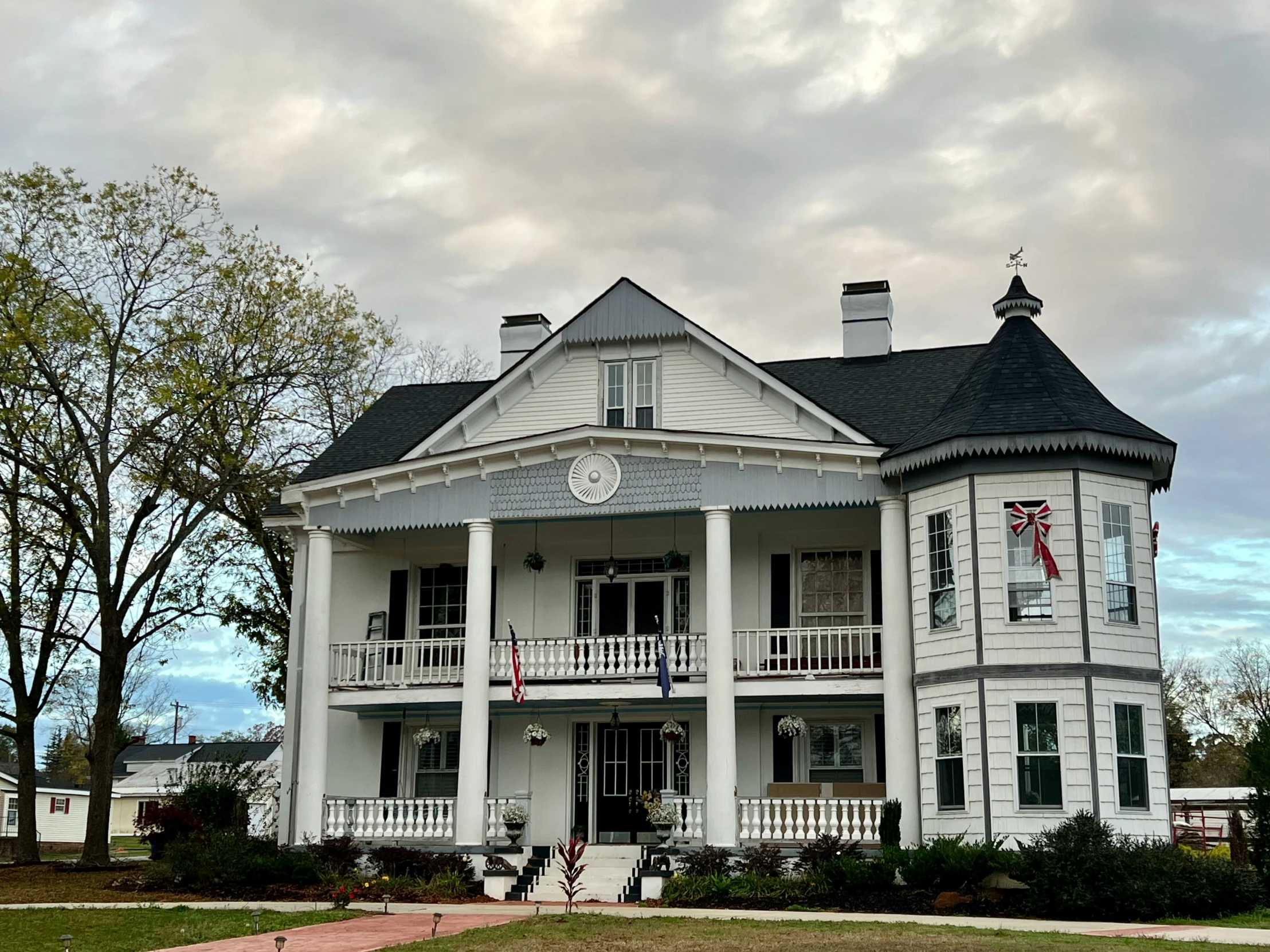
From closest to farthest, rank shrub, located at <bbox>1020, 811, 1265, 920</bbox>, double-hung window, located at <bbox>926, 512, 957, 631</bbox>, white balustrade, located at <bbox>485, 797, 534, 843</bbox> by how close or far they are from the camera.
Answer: shrub, located at <bbox>1020, 811, 1265, 920</bbox>, double-hung window, located at <bbox>926, 512, 957, 631</bbox>, white balustrade, located at <bbox>485, 797, 534, 843</bbox>

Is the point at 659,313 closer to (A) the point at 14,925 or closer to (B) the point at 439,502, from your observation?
(B) the point at 439,502

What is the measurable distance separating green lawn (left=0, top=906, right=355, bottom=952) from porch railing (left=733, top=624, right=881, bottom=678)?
779 cm

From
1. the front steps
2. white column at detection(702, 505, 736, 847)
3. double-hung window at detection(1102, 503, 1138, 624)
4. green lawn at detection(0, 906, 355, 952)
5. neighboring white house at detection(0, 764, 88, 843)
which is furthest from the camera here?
neighboring white house at detection(0, 764, 88, 843)

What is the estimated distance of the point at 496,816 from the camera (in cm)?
2200

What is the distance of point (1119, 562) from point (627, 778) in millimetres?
9375

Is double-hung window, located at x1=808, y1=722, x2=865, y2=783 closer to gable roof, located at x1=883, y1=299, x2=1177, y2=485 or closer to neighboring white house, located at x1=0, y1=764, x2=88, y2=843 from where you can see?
gable roof, located at x1=883, y1=299, x2=1177, y2=485

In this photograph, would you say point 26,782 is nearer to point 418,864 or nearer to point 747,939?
point 418,864

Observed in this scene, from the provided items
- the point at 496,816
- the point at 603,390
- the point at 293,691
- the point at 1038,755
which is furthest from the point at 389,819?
the point at 1038,755

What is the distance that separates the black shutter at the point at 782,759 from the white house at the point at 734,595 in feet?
0.15

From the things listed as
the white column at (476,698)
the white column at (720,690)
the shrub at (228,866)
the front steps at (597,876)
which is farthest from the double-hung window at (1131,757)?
the shrub at (228,866)

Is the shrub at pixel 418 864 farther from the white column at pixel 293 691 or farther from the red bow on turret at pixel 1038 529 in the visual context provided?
the red bow on turret at pixel 1038 529

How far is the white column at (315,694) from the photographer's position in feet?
73.8

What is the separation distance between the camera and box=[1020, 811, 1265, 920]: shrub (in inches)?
650

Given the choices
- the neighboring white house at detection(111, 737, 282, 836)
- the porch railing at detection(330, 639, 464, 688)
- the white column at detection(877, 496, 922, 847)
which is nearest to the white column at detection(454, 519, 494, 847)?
the porch railing at detection(330, 639, 464, 688)
